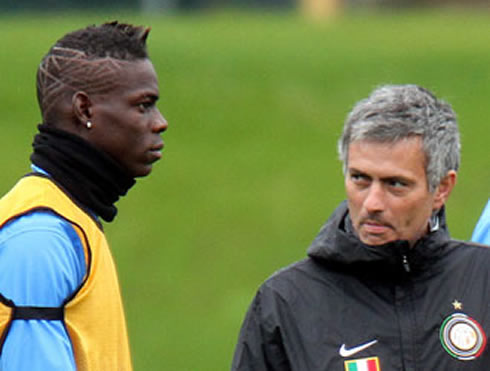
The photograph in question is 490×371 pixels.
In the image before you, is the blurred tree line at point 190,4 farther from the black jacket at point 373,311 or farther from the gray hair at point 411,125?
the black jacket at point 373,311

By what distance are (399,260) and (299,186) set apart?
15172mm

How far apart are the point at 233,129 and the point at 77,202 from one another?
18158 millimetres

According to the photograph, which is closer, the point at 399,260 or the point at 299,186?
the point at 399,260

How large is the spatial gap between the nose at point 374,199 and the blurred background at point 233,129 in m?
7.50

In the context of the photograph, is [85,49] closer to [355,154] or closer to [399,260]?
[355,154]

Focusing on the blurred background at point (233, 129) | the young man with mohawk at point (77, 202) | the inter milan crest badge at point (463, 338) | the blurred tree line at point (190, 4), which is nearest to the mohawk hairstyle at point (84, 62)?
the young man with mohawk at point (77, 202)

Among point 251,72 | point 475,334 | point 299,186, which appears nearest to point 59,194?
point 475,334

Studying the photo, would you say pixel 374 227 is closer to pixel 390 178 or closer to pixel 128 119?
pixel 390 178

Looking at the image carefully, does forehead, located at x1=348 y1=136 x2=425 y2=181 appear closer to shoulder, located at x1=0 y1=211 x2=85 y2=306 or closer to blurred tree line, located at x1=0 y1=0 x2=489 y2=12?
shoulder, located at x1=0 y1=211 x2=85 y2=306

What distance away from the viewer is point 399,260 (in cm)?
452

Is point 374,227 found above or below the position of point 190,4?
below

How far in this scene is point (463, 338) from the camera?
14.6 feet

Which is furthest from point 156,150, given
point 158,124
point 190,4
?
point 190,4

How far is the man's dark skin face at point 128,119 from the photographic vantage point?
454cm
